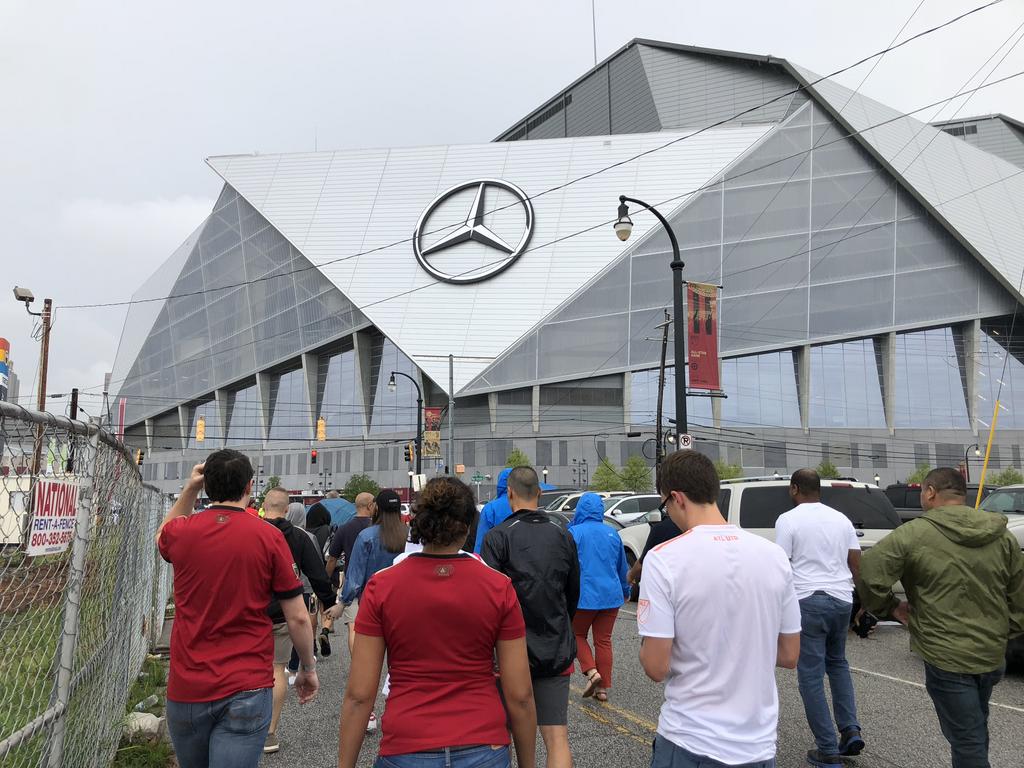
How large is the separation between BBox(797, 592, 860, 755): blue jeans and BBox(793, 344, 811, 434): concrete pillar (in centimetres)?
5418

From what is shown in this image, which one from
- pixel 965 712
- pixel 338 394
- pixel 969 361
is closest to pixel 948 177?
pixel 969 361

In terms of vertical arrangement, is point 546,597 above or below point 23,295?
below

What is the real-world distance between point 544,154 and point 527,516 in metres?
57.3

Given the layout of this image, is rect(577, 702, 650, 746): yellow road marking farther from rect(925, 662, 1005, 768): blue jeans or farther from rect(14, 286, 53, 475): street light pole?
rect(14, 286, 53, 475): street light pole

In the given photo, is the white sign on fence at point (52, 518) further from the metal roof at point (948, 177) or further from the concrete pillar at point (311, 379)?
the concrete pillar at point (311, 379)

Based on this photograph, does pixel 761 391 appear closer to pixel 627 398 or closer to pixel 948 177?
pixel 627 398

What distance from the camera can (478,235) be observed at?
57.4 meters

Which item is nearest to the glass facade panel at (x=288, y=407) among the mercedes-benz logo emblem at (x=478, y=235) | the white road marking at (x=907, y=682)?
the mercedes-benz logo emblem at (x=478, y=235)

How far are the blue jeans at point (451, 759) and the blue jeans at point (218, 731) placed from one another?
1.12m

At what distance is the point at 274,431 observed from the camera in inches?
2657

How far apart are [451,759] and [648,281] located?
52010 millimetres

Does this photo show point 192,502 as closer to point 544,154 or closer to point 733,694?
point 733,694

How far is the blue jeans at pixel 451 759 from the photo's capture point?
2.71 m

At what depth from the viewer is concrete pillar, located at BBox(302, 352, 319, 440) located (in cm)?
6250
